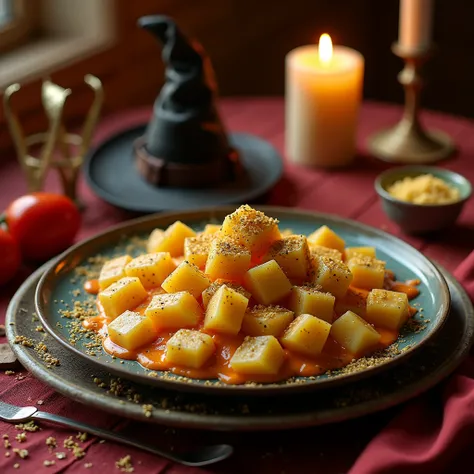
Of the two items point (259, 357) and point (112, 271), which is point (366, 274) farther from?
point (112, 271)

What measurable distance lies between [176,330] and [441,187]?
761 millimetres

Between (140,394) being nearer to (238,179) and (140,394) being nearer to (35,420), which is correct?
(35,420)

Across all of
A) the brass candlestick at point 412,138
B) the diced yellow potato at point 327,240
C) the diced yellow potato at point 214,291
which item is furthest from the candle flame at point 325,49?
the diced yellow potato at point 214,291

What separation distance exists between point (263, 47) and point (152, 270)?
2.52 metres

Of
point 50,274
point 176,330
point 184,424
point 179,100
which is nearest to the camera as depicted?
point 184,424

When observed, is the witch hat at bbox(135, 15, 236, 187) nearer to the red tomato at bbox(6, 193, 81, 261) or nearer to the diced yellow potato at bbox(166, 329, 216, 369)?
the red tomato at bbox(6, 193, 81, 261)

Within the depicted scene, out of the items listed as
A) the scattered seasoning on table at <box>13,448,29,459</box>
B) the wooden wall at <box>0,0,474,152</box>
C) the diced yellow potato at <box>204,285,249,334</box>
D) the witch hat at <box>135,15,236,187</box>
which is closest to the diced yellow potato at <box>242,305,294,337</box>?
the diced yellow potato at <box>204,285,249,334</box>

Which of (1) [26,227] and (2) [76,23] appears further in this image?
(2) [76,23]

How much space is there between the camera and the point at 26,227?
1515mm

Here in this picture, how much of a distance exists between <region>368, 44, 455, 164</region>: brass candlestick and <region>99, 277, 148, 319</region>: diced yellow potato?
993mm

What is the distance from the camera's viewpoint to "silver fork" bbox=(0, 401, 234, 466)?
1.00 metres

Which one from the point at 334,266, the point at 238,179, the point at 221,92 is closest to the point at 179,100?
the point at 238,179


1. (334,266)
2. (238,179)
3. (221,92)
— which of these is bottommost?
(221,92)

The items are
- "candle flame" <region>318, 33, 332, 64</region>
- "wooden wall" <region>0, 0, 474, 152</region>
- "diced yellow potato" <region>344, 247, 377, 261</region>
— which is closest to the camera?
"diced yellow potato" <region>344, 247, 377, 261</region>
